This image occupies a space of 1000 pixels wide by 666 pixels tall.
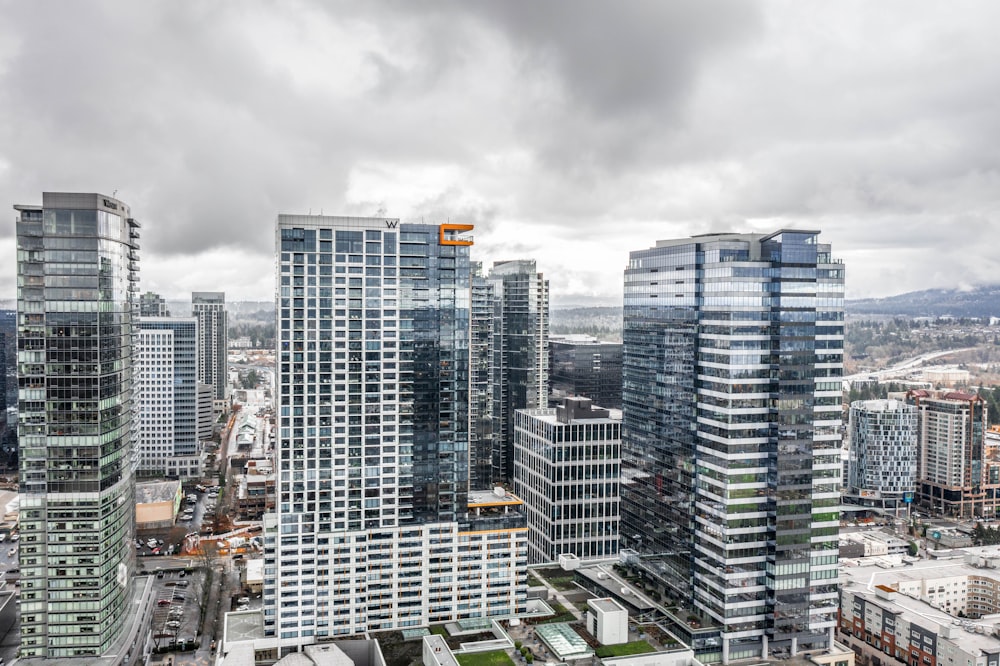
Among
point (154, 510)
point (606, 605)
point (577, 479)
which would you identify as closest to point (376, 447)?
point (606, 605)

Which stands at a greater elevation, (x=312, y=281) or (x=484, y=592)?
(x=312, y=281)

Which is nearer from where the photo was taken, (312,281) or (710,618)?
(710,618)

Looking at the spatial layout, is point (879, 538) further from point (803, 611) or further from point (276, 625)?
point (276, 625)

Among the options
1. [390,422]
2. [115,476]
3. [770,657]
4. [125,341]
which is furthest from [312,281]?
[770,657]

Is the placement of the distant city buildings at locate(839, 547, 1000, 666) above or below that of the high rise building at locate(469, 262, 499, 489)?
below

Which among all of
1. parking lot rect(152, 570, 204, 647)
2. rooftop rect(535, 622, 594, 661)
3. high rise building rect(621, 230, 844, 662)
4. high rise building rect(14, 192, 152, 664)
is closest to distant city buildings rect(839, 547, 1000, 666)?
high rise building rect(621, 230, 844, 662)

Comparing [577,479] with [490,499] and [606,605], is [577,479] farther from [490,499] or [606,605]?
[606,605]

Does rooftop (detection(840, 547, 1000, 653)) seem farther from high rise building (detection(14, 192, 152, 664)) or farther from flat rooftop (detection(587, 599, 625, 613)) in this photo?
high rise building (detection(14, 192, 152, 664))
